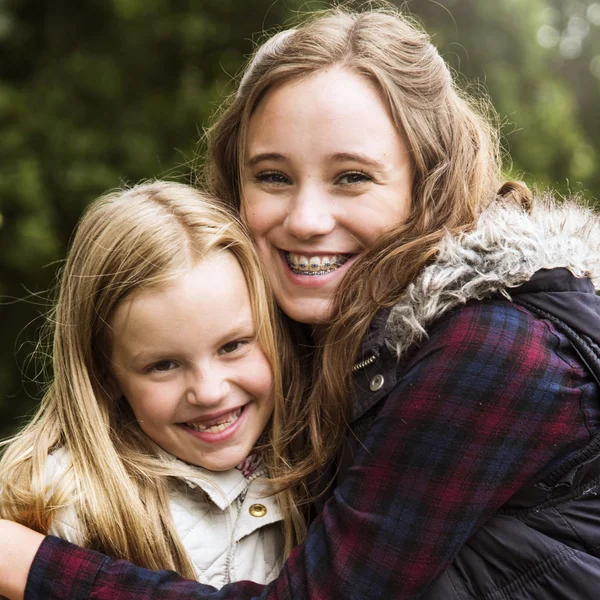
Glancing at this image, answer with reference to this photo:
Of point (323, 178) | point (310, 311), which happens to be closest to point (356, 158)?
point (323, 178)

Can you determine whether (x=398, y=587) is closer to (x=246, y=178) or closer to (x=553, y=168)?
(x=246, y=178)

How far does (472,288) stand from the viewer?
6.41 ft

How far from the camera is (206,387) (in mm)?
2219

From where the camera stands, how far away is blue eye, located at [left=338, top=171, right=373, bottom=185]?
2328 mm

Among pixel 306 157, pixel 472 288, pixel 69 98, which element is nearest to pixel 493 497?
pixel 472 288

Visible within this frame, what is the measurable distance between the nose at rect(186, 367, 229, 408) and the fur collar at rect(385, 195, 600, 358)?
1.52ft

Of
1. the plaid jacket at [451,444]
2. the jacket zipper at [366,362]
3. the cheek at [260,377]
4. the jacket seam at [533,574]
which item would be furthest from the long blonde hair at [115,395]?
the jacket seam at [533,574]

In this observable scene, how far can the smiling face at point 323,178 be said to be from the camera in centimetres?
230

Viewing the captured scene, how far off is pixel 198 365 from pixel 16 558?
2.13 feet

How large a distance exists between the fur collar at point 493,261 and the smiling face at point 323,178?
12.2 inches

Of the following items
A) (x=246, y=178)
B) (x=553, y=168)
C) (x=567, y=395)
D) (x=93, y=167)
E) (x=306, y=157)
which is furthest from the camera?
(x=553, y=168)

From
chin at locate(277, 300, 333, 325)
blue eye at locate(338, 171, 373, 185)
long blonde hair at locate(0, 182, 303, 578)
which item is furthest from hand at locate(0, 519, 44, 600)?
blue eye at locate(338, 171, 373, 185)

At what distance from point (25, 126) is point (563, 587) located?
4496 millimetres

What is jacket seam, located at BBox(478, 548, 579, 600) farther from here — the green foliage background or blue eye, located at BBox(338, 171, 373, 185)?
the green foliage background
